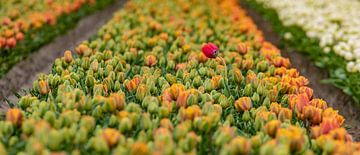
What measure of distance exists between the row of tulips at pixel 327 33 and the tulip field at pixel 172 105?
0.26m

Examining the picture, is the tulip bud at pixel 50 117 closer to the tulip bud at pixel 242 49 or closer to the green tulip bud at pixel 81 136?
the green tulip bud at pixel 81 136

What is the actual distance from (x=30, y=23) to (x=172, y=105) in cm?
559

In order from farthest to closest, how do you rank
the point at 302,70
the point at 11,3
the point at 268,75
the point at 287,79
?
the point at 11,3, the point at 302,70, the point at 268,75, the point at 287,79

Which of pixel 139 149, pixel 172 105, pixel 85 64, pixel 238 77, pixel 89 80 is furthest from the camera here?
pixel 85 64

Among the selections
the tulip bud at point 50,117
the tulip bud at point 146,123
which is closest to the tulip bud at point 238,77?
the tulip bud at point 146,123

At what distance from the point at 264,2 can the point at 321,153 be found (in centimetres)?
1077

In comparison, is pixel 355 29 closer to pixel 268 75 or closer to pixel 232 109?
pixel 268 75

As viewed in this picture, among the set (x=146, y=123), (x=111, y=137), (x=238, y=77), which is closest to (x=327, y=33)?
(x=238, y=77)

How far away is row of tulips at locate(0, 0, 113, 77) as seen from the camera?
25.9ft

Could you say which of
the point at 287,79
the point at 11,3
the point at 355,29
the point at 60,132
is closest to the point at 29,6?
the point at 11,3

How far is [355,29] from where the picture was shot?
8531mm

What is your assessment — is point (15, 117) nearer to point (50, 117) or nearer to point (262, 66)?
point (50, 117)

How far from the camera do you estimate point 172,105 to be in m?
3.98

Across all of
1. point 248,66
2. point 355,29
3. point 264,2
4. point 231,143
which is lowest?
point 264,2
